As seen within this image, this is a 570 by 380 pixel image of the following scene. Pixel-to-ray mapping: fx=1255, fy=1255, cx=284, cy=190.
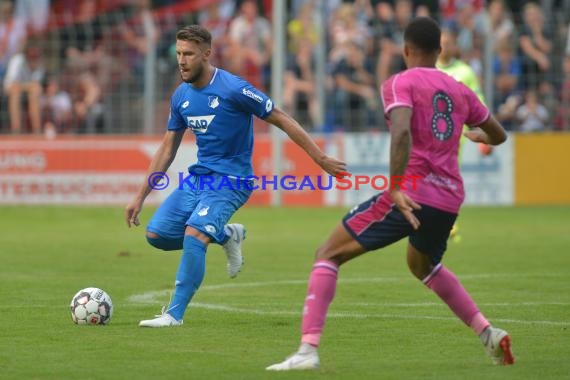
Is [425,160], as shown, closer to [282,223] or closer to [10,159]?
[282,223]

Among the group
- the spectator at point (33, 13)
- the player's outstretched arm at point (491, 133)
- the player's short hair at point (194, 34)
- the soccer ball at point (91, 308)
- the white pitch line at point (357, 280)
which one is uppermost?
the spectator at point (33, 13)

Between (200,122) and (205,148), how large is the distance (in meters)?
0.21

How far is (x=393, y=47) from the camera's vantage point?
2350cm

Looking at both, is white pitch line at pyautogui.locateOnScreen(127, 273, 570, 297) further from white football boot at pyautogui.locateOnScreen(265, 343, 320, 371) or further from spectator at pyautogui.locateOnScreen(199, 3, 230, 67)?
spectator at pyautogui.locateOnScreen(199, 3, 230, 67)

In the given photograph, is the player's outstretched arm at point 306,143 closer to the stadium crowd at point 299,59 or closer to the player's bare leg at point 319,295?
the player's bare leg at point 319,295

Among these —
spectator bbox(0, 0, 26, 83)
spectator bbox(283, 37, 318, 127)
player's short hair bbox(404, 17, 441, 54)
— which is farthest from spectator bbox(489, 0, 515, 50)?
player's short hair bbox(404, 17, 441, 54)

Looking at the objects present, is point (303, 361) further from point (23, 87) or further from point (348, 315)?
point (23, 87)

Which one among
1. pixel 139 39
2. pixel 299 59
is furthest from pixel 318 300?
pixel 139 39

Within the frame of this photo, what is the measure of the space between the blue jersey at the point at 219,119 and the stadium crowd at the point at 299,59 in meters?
13.8

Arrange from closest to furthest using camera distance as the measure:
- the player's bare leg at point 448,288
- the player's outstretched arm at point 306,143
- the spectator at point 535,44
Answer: the player's bare leg at point 448,288, the player's outstretched arm at point 306,143, the spectator at point 535,44

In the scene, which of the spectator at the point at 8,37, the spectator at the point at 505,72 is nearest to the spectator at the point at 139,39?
the spectator at the point at 8,37

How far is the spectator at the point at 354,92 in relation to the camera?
23.6 m

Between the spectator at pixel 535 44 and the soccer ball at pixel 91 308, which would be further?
the spectator at pixel 535 44

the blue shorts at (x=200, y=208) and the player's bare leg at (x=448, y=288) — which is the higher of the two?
the blue shorts at (x=200, y=208)
